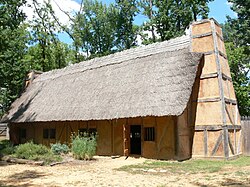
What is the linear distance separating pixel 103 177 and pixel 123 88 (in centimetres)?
714

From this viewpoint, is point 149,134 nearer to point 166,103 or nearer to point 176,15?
point 166,103

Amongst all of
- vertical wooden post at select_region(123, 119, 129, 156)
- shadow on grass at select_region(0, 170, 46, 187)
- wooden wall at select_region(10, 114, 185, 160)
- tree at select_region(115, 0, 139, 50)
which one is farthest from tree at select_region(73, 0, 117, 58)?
shadow on grass at select_region(0, 170, 46, 187)

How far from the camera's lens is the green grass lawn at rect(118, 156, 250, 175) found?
11.5 metres

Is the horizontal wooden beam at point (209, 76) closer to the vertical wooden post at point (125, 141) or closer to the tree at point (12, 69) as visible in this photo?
the vertical wooden post at point (125, 141)

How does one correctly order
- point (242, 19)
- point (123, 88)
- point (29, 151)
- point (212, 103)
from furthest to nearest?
point (242, 19), point (123, 88), point (29, 151), point (212, 103)

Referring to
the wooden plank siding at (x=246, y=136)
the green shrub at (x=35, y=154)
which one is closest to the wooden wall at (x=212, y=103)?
the wooden plank siding at (x=246, y=136)

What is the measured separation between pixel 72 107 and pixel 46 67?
22416mm

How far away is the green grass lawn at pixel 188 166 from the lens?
11.5 m

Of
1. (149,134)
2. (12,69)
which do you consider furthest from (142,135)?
(12,69)

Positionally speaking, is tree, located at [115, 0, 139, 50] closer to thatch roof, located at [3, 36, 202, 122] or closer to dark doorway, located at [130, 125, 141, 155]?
thatch roof, located at [3, 36, 202, 122]

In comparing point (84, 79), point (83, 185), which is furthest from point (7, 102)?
point (83, 185)

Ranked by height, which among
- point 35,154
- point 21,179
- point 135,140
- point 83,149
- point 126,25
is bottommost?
point 21,179

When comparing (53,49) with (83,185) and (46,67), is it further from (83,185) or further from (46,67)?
(83,185)

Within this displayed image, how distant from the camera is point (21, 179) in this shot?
34.5 feet
